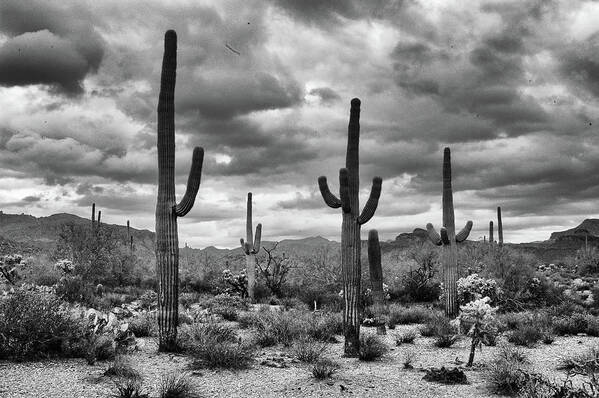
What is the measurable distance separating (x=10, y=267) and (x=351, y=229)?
1935 centimetres

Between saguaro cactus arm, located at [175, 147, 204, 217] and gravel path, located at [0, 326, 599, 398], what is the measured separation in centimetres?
333

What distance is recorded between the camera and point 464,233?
22203 millimetres

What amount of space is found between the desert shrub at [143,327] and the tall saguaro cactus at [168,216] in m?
2.31

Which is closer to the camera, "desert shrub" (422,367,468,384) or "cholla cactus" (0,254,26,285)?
"desert shrub" (422,367,468,384)

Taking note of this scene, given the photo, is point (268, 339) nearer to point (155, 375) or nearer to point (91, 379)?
point (155, 375)

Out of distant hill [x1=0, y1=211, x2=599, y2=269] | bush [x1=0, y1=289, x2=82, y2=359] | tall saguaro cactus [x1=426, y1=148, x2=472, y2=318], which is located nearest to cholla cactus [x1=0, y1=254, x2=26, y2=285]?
bush [x1=0, y1=289, x2=82, y2=359]

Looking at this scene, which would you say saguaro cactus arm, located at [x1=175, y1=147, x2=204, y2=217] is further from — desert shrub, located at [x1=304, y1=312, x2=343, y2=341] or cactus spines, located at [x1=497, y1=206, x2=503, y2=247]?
cactus spines, located at [x1=497, y1=206, x2=503, y2=247]

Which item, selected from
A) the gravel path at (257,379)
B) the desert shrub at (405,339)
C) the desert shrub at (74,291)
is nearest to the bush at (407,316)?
the desert shrub at (405,339)

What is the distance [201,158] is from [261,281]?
1718cm

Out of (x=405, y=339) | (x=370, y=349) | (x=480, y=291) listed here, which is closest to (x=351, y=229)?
(x=370, y=349)

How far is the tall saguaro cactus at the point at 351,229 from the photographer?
44.9 feet

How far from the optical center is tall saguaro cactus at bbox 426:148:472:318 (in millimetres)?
21172

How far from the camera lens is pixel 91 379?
10.2m

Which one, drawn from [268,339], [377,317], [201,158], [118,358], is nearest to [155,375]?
[118,358]
